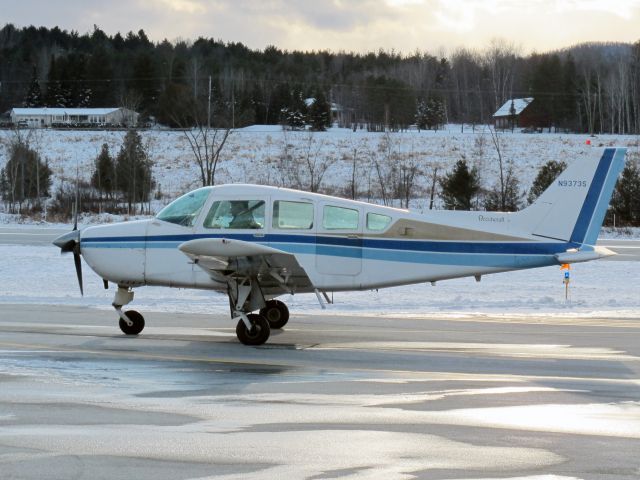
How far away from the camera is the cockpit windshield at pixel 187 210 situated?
14406mm

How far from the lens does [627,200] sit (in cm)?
4366

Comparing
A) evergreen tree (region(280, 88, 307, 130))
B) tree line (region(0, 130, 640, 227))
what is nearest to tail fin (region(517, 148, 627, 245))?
tree line (region(0, 130, 640, 227))

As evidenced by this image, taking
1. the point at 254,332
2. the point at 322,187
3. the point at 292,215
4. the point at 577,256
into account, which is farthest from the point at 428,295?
the point at 322,187

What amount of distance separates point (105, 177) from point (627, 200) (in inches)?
1143

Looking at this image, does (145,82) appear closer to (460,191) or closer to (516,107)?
(516,107)

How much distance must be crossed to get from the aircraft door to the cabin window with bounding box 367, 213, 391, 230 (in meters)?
0.16

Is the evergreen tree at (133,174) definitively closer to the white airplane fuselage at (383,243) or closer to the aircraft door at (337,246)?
the white airplane fuselage at (383,243)

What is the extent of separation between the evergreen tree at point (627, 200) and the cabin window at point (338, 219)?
31.7 metres

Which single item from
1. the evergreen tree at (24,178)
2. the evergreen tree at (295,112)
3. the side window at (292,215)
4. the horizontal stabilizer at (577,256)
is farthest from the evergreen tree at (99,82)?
the horizontal stabilizer at (577,256)

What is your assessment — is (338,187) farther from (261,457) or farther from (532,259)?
(261,457)

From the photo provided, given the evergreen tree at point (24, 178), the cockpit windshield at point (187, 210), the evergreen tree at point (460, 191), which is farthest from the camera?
the evergreen tree at point (24, 178)

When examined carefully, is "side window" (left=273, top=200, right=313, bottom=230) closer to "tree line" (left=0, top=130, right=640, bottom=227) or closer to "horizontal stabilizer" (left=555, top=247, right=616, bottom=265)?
"horizontal stabilizer" (left=555, top=247, right=616, bottom=265)

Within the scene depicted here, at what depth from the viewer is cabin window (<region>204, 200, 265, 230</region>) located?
1421 cm

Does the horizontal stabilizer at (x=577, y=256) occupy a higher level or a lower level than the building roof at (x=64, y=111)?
lower
